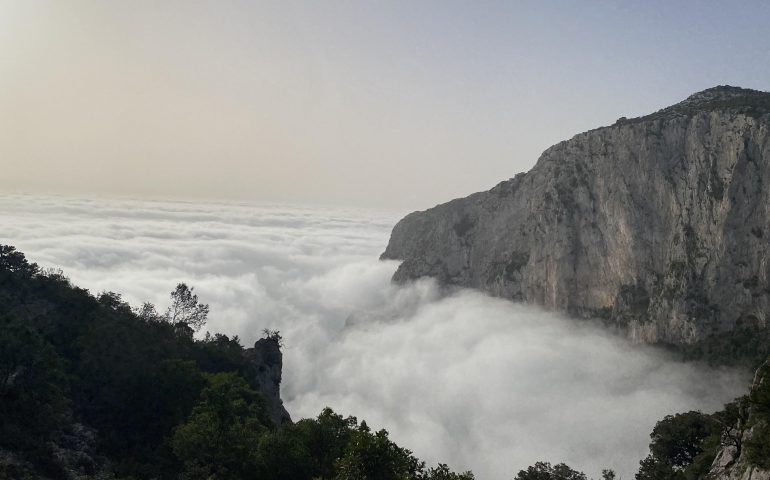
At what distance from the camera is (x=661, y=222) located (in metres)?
147

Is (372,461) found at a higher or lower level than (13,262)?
lower

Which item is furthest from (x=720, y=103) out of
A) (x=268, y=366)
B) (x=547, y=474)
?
(x=268, y=366)

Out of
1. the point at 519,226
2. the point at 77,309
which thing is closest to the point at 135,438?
the point at 77,309

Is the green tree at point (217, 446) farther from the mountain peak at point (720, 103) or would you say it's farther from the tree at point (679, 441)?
the mountain peak at point (720, 103)

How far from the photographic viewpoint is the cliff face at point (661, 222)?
12681cm

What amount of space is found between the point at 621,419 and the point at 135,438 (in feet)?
383

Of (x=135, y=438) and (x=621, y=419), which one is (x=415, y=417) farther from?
(x=135, y=438)

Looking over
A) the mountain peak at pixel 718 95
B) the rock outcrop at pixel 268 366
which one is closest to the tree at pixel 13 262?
the rock outcrop at pixel 268 366

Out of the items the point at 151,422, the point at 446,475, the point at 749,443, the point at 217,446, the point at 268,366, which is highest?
the point at 749,443

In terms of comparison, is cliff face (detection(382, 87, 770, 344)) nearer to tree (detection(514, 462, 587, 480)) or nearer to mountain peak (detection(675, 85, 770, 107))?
mountain peak (detection(675, 85, 770, 107))

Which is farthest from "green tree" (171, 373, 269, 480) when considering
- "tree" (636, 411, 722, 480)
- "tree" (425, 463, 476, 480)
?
"tree" (636, 411, 722, 480)

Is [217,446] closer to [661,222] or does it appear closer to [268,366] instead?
[268,366]

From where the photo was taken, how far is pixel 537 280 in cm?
18238

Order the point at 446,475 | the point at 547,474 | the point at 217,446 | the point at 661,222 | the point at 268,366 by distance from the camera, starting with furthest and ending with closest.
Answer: the point at 661,222
the point at 268,366
the point at 547,474
the point at 217,446
the point at 446,475
